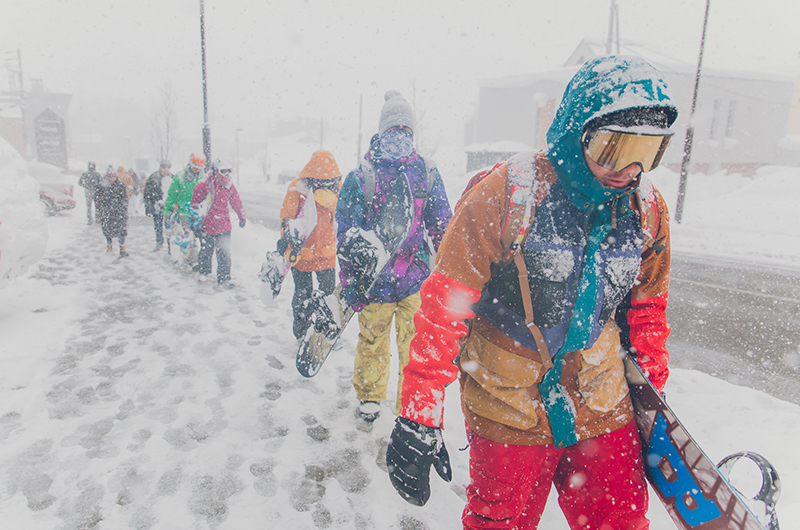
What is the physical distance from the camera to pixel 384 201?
2.84 m

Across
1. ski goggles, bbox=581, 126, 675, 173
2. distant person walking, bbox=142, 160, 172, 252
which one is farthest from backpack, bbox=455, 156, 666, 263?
distant person walking, bbox=142, 160, 172, 252

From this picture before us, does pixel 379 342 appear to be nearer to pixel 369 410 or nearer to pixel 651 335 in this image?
pixel 369 410

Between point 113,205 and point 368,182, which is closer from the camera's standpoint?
point 368,182

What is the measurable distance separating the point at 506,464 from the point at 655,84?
1.22 metres

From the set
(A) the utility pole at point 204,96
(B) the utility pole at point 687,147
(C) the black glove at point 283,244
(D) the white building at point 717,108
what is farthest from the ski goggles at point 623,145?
(D) the white building at point 717,108

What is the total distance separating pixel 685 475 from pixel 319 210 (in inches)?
139

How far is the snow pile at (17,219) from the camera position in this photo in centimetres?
441

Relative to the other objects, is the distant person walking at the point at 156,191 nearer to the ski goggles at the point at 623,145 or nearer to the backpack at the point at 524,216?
the backpack at the point at 524,216

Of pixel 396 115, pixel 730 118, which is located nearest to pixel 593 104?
pixel 396 115

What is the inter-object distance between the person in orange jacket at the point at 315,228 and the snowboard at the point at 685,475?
3080 mm

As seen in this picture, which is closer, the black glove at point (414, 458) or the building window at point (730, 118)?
the black glove at point (414, 458)

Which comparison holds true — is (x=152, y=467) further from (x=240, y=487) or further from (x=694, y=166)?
(x=694, y=166)

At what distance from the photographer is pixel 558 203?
1342mm

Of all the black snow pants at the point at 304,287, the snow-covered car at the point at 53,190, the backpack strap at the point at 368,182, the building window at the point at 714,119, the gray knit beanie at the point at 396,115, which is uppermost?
the building window at the point at 714,119
